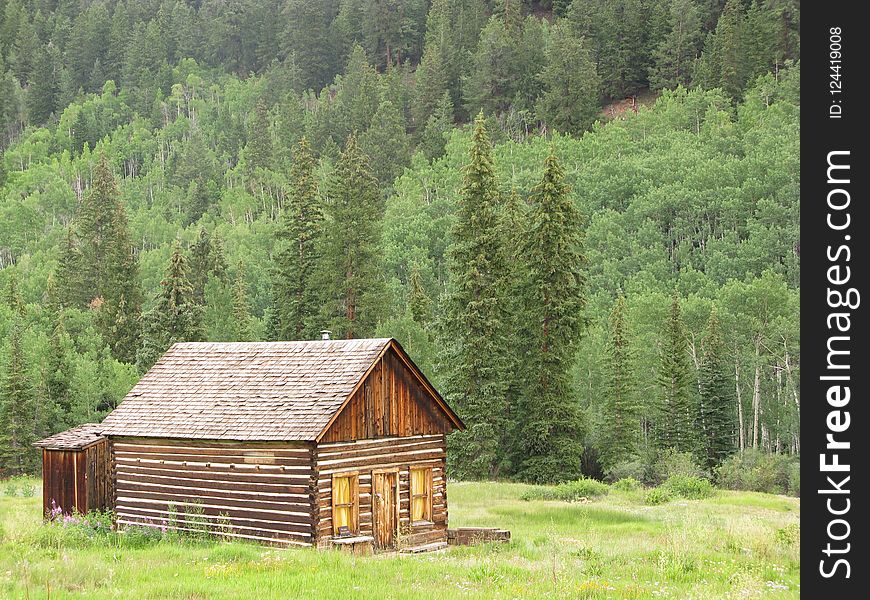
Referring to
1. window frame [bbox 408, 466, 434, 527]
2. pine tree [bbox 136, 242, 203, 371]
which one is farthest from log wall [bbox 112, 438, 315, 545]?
pine tree [bbox 136, 242, 203, 371]

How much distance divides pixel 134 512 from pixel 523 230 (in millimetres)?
24657

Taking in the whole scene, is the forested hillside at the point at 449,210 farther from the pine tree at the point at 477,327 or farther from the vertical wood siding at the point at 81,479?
the vertical wood siding at the point at 81,479

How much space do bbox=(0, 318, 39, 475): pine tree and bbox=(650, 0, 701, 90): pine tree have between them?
10021 cm

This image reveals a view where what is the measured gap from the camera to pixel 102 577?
58.0 feet

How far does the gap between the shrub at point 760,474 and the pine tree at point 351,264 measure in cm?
2042

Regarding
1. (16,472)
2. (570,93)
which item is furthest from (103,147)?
(16,472)

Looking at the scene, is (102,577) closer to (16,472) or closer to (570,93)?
(16,472)

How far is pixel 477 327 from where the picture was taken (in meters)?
44.6

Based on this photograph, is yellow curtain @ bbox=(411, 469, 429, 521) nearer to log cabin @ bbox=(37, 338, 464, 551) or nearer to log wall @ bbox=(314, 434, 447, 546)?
log cabin @ bbox=(37, 338, 464, 551)

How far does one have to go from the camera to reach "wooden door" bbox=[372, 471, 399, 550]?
25.5m

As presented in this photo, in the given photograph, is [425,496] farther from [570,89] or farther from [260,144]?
[260,144]

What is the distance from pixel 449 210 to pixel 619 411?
60.2 metres

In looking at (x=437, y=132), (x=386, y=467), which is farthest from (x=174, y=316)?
(x=437, y=132)

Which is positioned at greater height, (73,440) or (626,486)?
(73,440)
